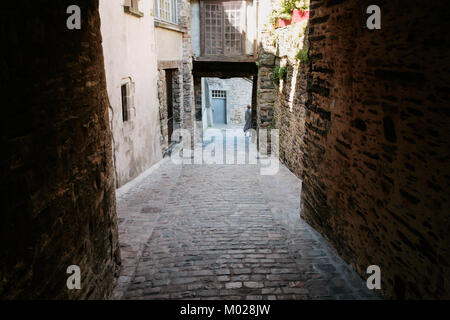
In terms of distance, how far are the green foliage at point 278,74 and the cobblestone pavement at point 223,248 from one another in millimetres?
4038

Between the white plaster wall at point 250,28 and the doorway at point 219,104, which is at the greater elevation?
the white plaster wall at point 250,28

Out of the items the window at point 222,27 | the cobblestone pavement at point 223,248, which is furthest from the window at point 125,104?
the window at point 222,27

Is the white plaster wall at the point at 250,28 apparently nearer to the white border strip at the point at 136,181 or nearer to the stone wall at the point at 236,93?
the white border strip at the point at 136,181

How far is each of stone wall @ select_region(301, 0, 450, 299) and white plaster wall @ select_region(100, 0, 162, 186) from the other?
434 centimetres

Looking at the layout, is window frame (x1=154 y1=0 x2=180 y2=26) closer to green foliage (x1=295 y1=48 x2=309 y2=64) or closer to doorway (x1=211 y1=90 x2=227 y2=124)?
green foliage (x1=295 y1=48 x2=309 y2=64)

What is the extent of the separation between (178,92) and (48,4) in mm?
12177

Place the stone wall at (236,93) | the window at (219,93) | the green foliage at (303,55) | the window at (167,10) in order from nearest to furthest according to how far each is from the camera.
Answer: the green foliage at (303,55), the window at (167,10), the stone wall at (236,93), the window at (219,93)

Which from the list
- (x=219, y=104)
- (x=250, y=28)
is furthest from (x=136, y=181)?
(x=219, y=104)

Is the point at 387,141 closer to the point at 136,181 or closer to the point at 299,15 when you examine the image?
the point at 136,181

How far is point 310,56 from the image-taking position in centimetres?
628

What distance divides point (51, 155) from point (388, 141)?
3.08 meters

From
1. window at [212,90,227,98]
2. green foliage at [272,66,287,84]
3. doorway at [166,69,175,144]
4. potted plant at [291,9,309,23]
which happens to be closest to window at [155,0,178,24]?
doorway at [166,69,175,144]

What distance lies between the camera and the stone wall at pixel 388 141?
3059 millimetres

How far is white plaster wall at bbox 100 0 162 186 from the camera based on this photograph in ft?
26.2
